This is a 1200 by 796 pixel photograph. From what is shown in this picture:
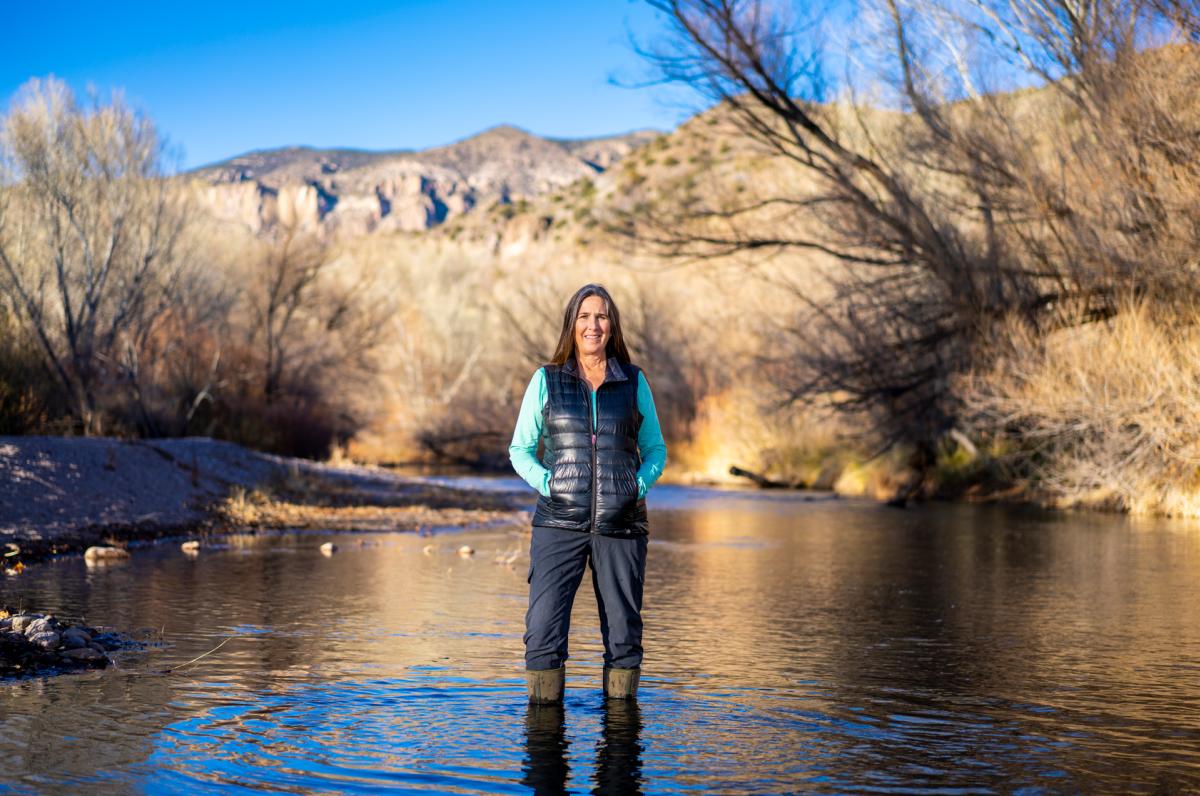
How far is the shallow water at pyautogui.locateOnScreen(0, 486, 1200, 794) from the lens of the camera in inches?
235

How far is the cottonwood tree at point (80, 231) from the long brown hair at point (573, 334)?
825 inches

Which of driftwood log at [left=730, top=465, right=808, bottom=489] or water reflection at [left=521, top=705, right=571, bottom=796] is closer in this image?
water reflection at [left=521, top=705, right=571, bottom=796]

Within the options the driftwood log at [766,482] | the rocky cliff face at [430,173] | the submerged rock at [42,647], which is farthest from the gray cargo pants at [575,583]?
the rocky cliff face at [430,173]

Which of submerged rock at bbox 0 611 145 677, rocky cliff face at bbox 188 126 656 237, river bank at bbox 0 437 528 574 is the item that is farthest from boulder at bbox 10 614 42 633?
rocky cliff face at bbox 188 126 656 237

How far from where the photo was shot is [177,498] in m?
19.8

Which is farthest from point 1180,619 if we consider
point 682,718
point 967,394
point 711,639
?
point 967,394

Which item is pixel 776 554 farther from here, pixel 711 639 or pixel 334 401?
pixel 334 401

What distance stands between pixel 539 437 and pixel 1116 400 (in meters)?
15.6

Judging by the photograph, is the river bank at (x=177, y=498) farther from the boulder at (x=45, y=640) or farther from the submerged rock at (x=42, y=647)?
the boulder at (x=45, y=640)

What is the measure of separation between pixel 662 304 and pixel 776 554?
2790 centimetres

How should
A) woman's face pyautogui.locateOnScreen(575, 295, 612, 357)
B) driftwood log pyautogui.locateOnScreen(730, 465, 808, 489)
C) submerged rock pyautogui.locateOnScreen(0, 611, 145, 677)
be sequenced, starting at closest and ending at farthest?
woman's face pyautogui.locateOnScreen(575, 295, 612, 357) → submerged rock pyautogui.locateOnScreen(0, 611, 145, 677) → driftwood log pyautogui.locateOnScreen(730, 465, 808, 489)

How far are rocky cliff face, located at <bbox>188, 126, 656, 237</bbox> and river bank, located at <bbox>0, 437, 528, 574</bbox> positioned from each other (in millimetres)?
116710

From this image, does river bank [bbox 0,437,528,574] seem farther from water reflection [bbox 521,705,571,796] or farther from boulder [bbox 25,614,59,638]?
water reflection [bbox 521,705,571,796]

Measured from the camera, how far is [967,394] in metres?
24.2
